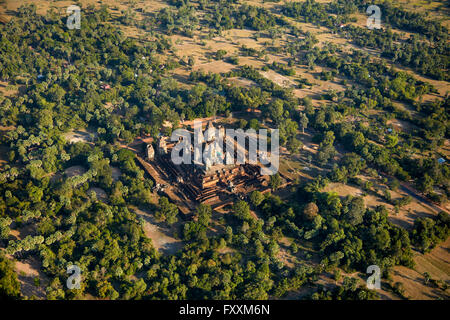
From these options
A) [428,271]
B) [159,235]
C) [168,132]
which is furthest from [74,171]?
[428,271]

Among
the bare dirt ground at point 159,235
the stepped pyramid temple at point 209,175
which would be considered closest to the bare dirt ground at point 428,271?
the stepped pyramid temple at point 209,175

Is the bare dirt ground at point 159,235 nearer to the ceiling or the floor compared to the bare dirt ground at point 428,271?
nearer to the ceiling

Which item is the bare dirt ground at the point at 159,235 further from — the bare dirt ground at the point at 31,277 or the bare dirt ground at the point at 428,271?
the bare dirt ground at the point at 428,271

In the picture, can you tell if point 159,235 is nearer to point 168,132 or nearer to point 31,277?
point 31,277

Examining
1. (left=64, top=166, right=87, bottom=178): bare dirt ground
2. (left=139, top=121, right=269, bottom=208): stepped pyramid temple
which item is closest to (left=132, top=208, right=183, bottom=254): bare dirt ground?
(left=139, top=121, right=269, bottom=208): stepped pyramid temple

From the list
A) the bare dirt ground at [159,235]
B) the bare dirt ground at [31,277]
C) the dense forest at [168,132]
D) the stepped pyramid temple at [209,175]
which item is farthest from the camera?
the stepped pyramid temple at [209,175]

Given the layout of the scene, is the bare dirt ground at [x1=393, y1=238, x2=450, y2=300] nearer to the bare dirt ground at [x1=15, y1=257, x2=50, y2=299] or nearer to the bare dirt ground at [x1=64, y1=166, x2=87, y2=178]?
the bare dirt ground at [x1=15, y1=257, x2=50, y2=299]
